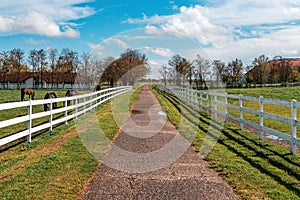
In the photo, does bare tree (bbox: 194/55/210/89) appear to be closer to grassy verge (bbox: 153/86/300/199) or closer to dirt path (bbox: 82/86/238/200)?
grassy verge (bbox: 153/86/300/199)

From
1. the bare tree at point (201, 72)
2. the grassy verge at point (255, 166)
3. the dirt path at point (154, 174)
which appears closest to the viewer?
the dirt path at point (154, 174)

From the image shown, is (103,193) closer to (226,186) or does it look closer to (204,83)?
(226,186)

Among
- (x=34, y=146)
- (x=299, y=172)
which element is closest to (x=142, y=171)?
(x=299, y=172)

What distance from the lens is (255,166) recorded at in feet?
17.6

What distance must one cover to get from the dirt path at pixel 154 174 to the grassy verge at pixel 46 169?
0.31 m

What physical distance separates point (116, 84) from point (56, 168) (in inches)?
1686

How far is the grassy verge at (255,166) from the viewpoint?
4.15 metres

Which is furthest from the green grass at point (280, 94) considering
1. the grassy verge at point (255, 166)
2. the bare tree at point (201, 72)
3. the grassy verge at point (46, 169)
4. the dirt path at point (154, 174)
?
the grassy verge at point (46, 169)

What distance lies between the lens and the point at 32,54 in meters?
69.4

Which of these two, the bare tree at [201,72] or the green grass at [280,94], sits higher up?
the bare tree at [201,72]

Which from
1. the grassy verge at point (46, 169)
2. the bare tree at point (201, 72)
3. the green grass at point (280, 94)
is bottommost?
the grassy verge at point (46, 169)

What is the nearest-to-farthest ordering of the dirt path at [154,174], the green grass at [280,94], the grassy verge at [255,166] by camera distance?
the dirt path at [154,174] → the grassy verge at [255,166] → the green grass at [280,94]

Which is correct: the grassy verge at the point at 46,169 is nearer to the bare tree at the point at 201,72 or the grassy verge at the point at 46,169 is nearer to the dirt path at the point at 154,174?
the dirt path at the point at 154,174

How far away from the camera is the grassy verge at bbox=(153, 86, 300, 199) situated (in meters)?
4.15
